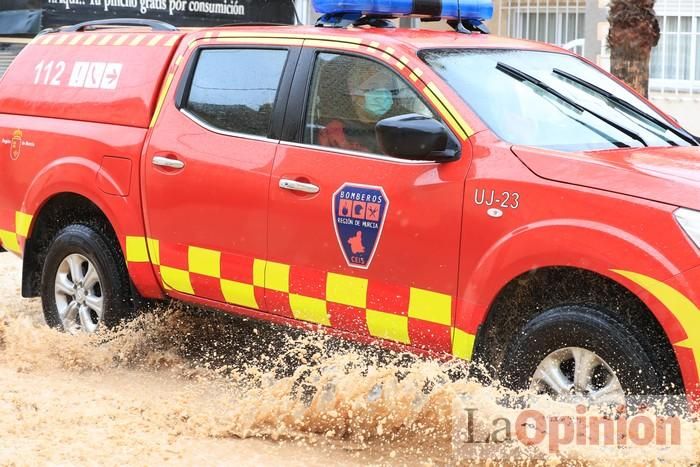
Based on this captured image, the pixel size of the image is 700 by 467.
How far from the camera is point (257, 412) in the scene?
4871 mm

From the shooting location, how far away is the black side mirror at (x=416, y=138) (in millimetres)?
4438

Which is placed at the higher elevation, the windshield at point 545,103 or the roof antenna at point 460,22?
the roof antenna at point 460,22

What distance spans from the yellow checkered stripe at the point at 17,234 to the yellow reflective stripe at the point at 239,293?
1516mm

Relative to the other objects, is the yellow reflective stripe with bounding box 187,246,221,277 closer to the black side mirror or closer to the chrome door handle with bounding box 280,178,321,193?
the chrome door handle with bounding box 280,178,321,193

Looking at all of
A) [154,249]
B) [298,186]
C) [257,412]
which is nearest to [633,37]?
[154,249]

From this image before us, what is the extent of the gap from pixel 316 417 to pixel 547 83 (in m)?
1.73

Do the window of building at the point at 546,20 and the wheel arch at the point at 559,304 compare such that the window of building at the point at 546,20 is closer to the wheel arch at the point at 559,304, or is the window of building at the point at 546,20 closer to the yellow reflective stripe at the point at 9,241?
the yellow reflective stripe at the point at 9,241

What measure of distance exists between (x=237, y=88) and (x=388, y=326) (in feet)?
4.91

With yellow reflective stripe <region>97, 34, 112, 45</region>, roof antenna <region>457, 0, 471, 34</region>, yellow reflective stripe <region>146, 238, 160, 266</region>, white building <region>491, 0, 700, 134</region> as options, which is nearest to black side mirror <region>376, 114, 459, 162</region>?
roof antenna <region>457, 0, 471, 34</region>

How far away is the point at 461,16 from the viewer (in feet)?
19.1

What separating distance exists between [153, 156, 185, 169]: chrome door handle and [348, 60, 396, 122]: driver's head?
37.7 inches

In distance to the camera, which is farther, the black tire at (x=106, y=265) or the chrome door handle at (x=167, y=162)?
the black tire at (x=106, y=265)

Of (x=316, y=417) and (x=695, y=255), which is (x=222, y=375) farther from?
(x=695, y=255)

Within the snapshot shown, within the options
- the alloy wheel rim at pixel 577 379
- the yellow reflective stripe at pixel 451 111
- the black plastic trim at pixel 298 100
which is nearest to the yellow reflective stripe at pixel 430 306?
the alloy wheel rim at pixel 577 379
